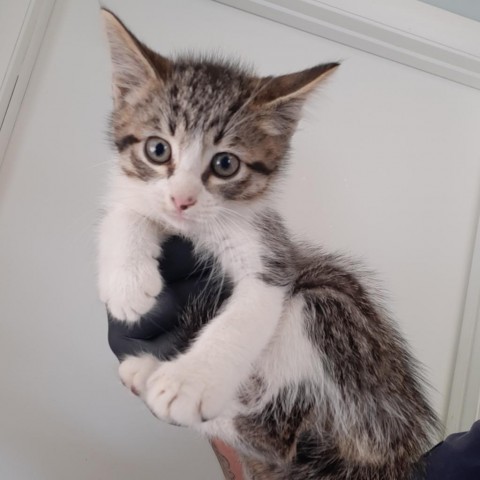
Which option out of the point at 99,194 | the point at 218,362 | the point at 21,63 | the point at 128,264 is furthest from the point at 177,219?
the point at 21,63

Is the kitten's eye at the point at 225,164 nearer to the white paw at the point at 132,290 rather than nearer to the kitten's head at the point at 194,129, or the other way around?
the kitten's head at the point at 194,129

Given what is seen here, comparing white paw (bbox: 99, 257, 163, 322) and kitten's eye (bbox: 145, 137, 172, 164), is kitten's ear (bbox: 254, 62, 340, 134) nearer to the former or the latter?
kitten's eye (bbox: 145, 137, 172, 164)

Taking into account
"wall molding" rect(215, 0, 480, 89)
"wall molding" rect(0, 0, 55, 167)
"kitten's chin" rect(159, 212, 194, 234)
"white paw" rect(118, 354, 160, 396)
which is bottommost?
"white paw" rect(118, 354, 160, 396)

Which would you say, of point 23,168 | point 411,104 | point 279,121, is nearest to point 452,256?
point 411,104

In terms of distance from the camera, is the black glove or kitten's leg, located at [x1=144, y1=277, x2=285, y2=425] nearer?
kitten's leg, located at [x1=144, y1=277, x2=285, y2=425]

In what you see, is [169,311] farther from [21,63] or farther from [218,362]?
[21,63]

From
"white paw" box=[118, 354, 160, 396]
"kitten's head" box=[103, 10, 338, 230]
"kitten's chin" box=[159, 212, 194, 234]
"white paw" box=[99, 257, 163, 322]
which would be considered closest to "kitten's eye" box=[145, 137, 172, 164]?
"kitten's head" box=[103, 10, 338, 230]
